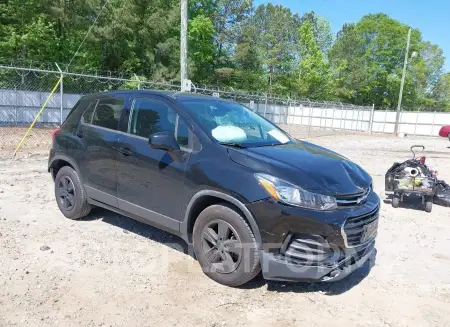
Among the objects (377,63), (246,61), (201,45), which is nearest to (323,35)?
(377,63)

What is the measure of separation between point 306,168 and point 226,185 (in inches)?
29.2

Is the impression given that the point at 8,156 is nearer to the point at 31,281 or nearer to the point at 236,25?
the point at 31,281

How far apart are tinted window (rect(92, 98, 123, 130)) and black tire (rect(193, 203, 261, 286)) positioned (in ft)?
5.72

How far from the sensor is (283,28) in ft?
179

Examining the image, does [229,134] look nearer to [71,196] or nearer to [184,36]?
[71,196]

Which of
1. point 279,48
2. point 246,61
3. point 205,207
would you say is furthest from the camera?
point 279,48

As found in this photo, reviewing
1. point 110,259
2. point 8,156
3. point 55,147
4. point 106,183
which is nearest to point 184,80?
point 8,156

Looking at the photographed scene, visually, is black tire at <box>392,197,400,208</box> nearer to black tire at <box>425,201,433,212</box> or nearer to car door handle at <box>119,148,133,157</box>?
black tire at <box>425,201,433,212</box>

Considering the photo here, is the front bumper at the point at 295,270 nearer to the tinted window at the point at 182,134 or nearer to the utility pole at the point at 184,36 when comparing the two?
the tinted window at the point at 182,134

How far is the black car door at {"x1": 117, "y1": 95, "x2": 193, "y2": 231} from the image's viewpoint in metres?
3.86

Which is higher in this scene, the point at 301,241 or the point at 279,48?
the point at 279,48

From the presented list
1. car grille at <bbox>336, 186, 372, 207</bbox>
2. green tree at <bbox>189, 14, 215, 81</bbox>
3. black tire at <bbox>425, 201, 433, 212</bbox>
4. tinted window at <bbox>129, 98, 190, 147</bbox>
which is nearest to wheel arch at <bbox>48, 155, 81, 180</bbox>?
tinted window at <bbox>129, 98, 190, 147</bbox>

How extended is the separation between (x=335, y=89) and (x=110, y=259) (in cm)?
5323

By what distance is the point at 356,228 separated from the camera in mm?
3398
